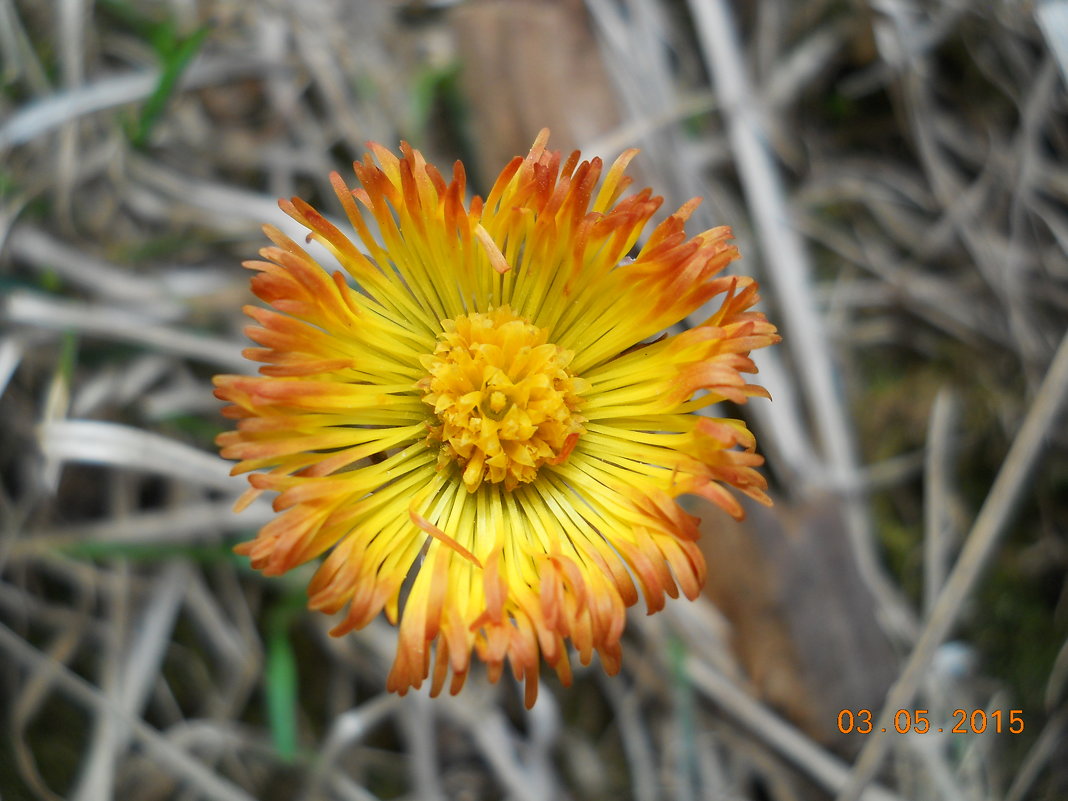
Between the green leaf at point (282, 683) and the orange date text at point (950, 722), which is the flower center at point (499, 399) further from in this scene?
the orange date text at point (950, 722)

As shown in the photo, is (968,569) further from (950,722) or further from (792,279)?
(792,279)

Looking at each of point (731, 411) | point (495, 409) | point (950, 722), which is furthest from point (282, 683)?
point (950, 722)

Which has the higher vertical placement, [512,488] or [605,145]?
[605,145]

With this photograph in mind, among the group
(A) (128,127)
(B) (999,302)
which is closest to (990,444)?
(B) (999,302)

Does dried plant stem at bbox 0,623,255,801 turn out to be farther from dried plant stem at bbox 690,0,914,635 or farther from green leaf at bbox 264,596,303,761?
dried plant stem at bbox 690,0,914,635

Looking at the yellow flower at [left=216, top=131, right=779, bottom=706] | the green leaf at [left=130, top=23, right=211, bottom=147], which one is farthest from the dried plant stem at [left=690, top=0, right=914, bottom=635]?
the green leaf at [left=130, top=23, right=211, bottom=147]

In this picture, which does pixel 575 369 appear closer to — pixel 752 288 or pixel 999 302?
pixel 752 288
